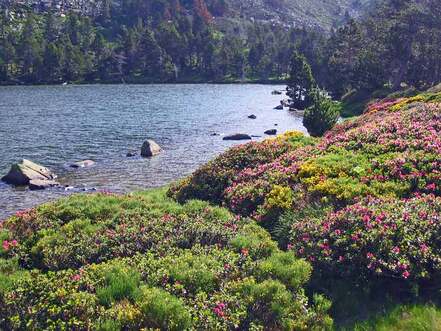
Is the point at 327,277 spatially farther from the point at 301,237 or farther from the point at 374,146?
the point at 374,146

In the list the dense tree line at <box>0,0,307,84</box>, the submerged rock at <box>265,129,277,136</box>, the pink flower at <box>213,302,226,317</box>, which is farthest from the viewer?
the dense tree line at <box>0,0,307,84</box>

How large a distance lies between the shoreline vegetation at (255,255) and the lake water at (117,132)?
21411mm

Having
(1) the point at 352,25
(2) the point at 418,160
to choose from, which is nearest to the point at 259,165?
(2) the point at 418,160

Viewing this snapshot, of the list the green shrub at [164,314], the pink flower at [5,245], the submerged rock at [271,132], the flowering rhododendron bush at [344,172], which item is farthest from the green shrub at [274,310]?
the submerged rock at [271,132]

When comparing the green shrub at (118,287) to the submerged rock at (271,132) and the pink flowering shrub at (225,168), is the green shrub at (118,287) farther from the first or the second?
the submerged rock at (271,132)

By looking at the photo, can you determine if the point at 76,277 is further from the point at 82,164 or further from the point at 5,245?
the point at 82,164

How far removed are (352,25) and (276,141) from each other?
98131mm

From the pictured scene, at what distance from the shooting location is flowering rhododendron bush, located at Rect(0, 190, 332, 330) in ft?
31.8

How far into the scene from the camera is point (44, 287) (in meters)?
10.6

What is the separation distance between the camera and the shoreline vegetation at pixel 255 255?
397 inches

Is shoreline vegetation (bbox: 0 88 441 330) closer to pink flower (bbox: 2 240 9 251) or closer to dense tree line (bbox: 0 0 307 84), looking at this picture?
pink flower (bbox: 2 240 9 251)

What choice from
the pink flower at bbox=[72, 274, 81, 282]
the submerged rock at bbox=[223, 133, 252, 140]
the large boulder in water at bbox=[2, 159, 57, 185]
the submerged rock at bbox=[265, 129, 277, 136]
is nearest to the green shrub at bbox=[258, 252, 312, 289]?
the pink flower at bbox=[72, 274, 81, 282]

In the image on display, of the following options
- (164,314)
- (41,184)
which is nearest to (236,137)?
(41,184)

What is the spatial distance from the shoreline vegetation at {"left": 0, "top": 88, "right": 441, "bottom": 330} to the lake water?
2141 centimetres
